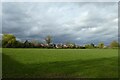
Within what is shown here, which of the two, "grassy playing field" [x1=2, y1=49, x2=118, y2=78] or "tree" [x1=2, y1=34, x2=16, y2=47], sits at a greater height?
"tree" [x1=2, y1=34, x2=16, y2=47]

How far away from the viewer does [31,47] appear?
1387 inches

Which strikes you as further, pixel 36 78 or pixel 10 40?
pixel 10 40

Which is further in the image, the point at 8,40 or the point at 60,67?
the point at 8,40

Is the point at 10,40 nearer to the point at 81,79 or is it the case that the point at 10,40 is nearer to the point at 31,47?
the point at 31,47

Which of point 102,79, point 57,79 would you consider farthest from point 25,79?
point 102,79

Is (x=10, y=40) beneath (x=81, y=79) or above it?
above

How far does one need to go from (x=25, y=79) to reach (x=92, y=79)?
2566 millimetres

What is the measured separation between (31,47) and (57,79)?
89.0 feet

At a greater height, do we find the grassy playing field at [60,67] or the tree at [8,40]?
the tree at [8,40]

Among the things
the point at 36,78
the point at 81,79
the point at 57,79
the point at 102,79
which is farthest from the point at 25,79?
the point at 102,79

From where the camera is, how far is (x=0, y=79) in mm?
8562

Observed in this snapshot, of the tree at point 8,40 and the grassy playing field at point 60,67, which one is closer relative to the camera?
the grassy playing field at point 60,67

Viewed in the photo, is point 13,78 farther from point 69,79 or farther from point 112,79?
point 112,79

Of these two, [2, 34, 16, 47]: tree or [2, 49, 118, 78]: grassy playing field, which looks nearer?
[2, 49, 118, 78]: grassy playing field
